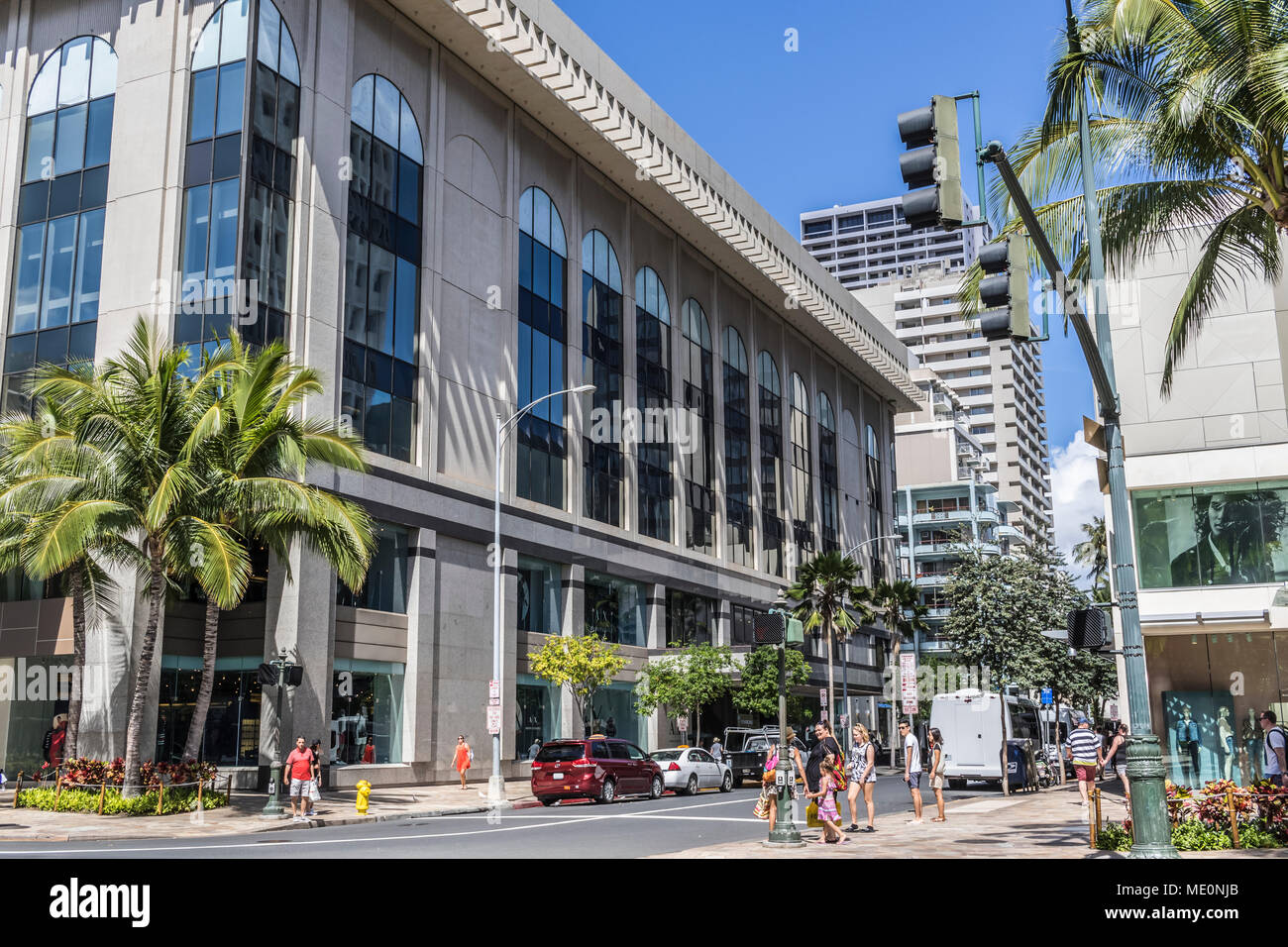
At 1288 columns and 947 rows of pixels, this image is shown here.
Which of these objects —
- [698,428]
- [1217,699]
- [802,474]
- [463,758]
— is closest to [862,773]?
[1217,699]

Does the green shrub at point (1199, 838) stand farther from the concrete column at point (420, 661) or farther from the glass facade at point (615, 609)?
the glass facade at point (615, 609)

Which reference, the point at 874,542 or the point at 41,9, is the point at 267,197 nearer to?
the point at 41,9

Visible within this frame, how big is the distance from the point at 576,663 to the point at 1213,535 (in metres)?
20.6

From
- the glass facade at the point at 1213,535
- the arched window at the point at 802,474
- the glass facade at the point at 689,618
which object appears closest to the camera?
the glass facade at the point at 1213,535

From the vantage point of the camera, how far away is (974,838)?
18.3 m

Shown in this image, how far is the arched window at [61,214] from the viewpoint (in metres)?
33.8

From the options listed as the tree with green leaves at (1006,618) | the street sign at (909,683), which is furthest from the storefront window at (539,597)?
the street sign at (909,683)

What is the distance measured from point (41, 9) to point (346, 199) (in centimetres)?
1175

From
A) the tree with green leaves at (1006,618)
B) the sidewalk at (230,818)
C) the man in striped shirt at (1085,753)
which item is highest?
the tree with green leaves at (1006,618)

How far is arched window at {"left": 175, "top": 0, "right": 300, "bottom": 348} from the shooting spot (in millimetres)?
31734

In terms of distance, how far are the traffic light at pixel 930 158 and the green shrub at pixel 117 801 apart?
20.9m

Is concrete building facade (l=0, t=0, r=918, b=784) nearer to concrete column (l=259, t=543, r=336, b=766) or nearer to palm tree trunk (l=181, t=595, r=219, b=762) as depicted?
concrete column (l=259, t=543, r=336, b=766)

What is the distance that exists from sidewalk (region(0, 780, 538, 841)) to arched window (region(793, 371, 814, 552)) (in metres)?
36.7

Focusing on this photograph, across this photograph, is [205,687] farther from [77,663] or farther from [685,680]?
[685,680]
